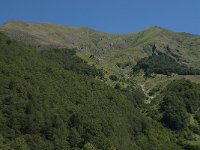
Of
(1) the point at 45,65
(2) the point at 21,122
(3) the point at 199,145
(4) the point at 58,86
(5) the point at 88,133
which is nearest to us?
(2) the point at 21,122

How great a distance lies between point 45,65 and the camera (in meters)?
185

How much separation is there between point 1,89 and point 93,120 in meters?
30.3

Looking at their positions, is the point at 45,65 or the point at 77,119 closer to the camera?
the point at 77,119

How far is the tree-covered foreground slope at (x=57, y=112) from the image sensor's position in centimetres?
13638

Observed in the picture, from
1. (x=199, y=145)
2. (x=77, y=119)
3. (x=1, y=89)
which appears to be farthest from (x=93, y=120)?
(x=199, y=145)

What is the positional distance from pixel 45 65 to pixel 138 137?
44.5 metres

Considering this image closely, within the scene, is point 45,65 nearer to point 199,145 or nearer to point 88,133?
point 88,133

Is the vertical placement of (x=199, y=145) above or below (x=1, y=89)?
below

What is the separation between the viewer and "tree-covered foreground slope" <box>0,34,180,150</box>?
136 metres

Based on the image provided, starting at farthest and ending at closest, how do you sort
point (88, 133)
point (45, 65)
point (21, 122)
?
point (45, 65) < point (88, 133) < point (21, 122)

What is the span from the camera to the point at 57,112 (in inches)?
5920

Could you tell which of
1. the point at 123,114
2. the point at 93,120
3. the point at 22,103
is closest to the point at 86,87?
the point at 123,114

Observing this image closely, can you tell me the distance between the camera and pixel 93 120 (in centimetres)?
15425

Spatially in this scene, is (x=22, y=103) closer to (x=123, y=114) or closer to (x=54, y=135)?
(x=54, y=135)
